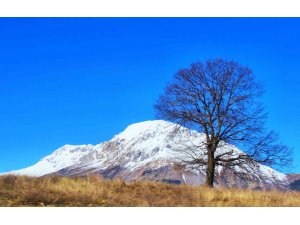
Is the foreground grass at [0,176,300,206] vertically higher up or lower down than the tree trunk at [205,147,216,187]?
lower down

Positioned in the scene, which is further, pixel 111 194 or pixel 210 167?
pixel 210 167

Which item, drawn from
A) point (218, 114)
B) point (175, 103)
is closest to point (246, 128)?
point (218, 114)

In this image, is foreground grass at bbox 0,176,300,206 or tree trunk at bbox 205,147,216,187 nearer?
foreground grass at bbox 0,176,300,206

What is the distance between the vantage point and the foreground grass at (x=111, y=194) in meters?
15.3

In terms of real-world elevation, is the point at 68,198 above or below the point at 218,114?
below

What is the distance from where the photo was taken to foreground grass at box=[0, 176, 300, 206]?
50.1 ft

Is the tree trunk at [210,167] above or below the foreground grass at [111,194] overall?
above

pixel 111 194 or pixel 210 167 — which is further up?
pixel 210 167

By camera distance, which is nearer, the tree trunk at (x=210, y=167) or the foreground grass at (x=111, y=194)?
the foreground grass at (x=111, y=194)

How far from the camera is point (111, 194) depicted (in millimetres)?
16688
